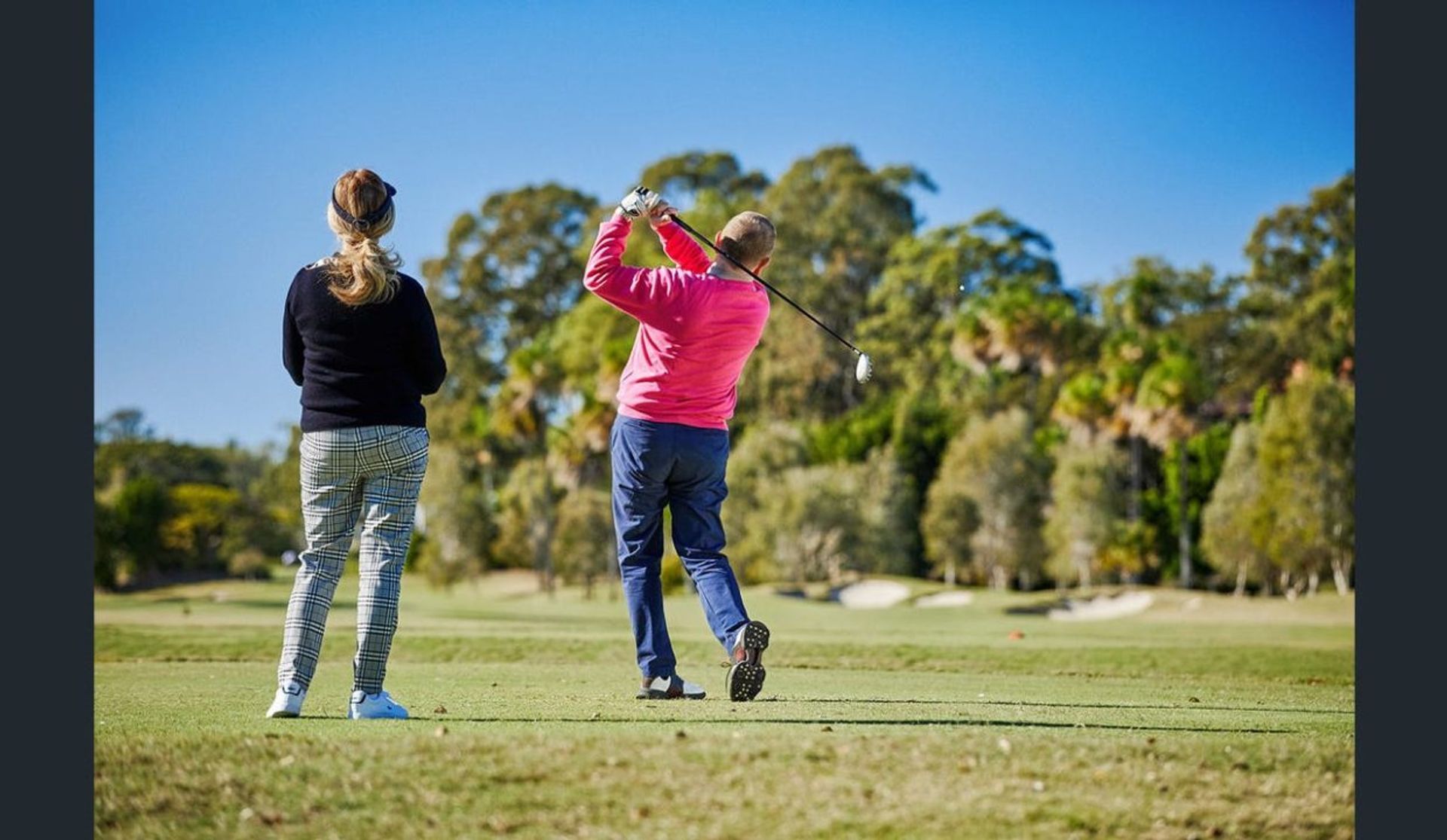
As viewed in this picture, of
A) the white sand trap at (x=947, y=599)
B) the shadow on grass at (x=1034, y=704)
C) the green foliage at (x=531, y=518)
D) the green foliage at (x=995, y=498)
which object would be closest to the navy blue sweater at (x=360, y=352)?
the shadow on grass at (x=1034, y=704)

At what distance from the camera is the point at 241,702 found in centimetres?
676

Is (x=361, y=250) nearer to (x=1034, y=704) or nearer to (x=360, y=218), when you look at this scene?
(x=360, y=218)

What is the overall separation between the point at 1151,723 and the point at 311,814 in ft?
10.7

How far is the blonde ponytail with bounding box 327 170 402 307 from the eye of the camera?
5.84 meters

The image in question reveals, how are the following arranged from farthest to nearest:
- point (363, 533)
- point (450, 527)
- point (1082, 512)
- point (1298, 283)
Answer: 1. point (1298, 283)
2. point (450, 527)
3. point (1082, 512)
4. point (363, 533)

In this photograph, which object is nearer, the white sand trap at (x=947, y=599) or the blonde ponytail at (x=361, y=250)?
the blonde ponytail at (x=361, y=250)

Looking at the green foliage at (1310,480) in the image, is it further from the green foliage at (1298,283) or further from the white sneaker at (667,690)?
the white sneaker at (667,690)

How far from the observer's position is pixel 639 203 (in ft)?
21.7

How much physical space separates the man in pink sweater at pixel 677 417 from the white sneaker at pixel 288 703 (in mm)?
1504

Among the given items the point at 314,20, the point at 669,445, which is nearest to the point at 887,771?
the point at 669,445

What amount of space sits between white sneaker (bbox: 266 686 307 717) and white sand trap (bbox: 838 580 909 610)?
93.3ft

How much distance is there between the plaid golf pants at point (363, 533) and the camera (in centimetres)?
596

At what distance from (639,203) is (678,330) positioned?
562 mm

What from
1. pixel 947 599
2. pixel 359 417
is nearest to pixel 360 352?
pixel 359 417
